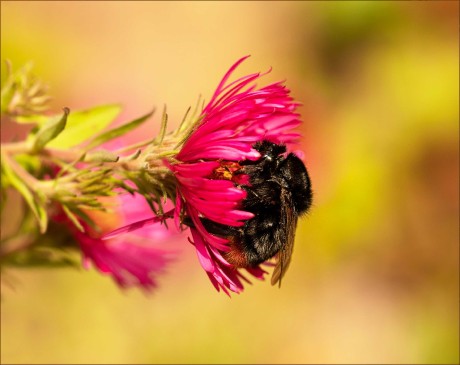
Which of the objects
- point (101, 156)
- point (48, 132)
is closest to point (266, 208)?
point (101, 156)

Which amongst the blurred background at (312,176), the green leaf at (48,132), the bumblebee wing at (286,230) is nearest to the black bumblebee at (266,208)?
the bumblebee wing at (286,230)

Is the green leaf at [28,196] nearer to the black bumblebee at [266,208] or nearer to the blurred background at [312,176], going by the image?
the black bumblebee at [266,208]

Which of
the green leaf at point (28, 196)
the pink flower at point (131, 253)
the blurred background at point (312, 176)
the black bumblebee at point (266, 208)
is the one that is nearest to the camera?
the black bumblebee at point (266, 208)

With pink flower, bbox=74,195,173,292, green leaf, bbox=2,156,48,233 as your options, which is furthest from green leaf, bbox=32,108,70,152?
pink flower, bbox=74,195,173,292

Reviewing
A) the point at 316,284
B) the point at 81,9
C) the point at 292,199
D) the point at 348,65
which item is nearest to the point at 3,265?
the point at 292,199

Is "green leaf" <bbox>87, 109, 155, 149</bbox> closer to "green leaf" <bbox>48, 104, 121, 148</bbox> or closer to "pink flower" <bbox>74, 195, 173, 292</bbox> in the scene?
"green leaf" <bbox>48, 104, 121, 148</bbox>

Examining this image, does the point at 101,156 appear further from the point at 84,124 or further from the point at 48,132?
the point at 84,124
